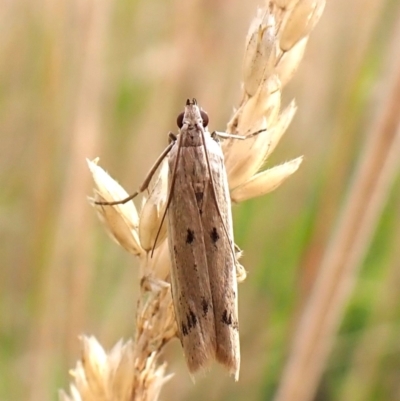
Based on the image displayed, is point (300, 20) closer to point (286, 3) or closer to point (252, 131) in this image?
point (286, 3)

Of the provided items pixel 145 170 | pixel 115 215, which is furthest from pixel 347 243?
pixel 145 170

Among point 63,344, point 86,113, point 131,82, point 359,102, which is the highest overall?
point 131,82

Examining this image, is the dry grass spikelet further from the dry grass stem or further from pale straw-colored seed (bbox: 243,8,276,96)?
the dry grass stem

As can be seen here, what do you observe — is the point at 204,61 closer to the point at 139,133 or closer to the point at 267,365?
the point at 139,133

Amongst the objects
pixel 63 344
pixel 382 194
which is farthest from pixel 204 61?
pixel 63 344

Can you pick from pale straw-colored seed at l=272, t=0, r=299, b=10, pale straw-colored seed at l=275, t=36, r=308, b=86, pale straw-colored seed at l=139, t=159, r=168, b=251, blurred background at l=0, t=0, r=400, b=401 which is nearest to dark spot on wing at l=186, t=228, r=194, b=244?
pale straw-colored seed at l=139, t=159, r=168, b=251

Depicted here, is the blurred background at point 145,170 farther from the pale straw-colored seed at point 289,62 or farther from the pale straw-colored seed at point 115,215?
the pale straw-colored seed at point 115,215
